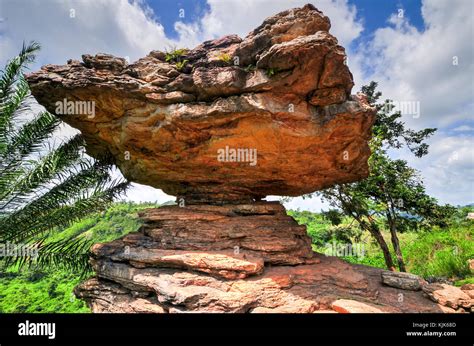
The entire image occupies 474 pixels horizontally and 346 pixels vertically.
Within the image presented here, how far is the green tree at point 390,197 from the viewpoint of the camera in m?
13.8

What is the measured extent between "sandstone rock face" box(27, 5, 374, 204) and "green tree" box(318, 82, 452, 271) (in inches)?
256

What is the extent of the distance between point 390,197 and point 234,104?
480 inches

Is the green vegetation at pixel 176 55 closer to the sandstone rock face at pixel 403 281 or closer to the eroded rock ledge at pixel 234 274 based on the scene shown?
the eroded rock ledge at pixel 234 274

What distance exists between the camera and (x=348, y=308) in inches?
255

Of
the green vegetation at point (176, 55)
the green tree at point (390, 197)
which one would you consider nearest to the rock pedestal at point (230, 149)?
the green vegetation at point (176, 55)

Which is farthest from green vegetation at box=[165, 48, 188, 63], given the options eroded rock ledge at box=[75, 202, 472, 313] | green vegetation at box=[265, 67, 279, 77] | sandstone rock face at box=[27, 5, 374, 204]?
eroded rock ledge at box=[75, 202, 472, 313]

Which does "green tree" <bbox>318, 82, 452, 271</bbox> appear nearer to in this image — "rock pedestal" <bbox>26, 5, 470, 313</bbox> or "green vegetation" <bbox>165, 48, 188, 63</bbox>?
"rock pedestal" <bbox>26, 5, 470, 313</bbox>

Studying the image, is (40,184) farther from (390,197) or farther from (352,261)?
(352,261)

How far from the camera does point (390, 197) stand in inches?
573

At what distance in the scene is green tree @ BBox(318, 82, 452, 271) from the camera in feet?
45.3

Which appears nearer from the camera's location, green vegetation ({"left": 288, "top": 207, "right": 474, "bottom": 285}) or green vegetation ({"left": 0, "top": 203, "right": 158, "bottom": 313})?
green vegetation ({"left": 288, "top": 207, "right": 474, "bottom": 285})

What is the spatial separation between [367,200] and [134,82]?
1348 cm

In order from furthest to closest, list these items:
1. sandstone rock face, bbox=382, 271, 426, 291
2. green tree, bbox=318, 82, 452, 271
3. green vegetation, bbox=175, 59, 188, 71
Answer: green tree, bbox=318, 82, 452, 271 → sandstone rock face, bbox=382, 271, 426, 291 → green vegetation, bbox=175, 59, 188, 71
